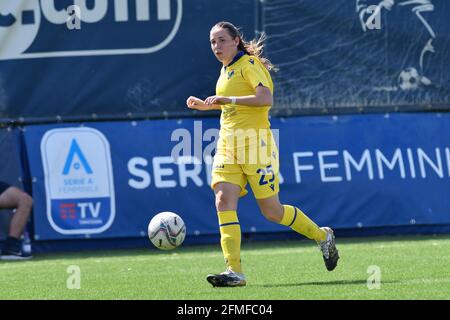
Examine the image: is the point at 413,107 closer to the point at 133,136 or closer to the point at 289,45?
the point at 289,45

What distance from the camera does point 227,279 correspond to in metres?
8.33

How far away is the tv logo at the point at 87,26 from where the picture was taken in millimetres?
12930

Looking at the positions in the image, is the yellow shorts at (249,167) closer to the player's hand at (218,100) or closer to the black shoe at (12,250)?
the player's hand at (218,100)

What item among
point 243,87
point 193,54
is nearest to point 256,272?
point 243,87

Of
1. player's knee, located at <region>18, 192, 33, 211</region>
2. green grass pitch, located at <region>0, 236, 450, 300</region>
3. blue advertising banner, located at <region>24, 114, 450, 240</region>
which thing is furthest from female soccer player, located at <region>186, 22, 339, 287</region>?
player's knee, located at <region>18, 192, 33, 211</region>

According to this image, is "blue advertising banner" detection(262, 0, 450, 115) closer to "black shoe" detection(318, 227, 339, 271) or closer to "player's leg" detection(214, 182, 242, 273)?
"black shoe" detection(318, 227, 339, 271)

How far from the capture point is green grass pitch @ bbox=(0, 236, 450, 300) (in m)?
7.93

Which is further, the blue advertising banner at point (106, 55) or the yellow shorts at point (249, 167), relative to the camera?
the blue advertising banner at point (106, 55)

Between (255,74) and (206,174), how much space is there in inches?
174

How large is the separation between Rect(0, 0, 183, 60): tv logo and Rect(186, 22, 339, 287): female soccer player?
4296mm

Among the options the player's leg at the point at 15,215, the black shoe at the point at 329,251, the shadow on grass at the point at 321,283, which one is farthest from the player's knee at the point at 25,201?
the shadow on grass at the point at 321,283

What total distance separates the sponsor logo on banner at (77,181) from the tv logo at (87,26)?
106 centimetres
